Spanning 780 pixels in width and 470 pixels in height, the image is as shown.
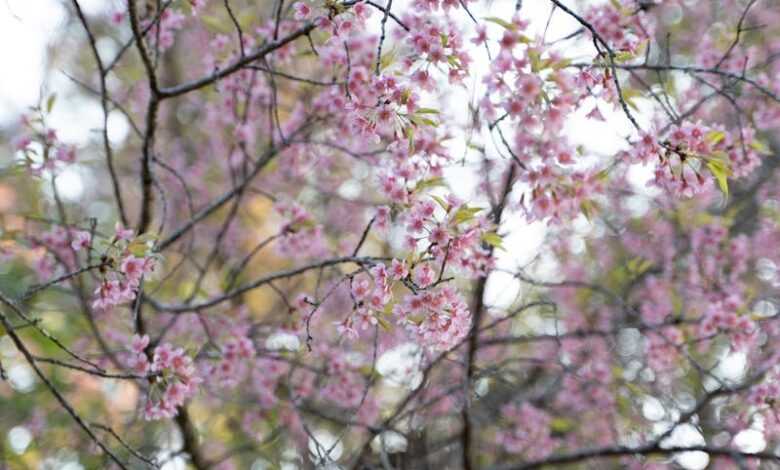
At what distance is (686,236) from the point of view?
4.14m

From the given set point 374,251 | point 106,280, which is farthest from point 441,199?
point 374,251

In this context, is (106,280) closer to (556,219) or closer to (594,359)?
(556,219)

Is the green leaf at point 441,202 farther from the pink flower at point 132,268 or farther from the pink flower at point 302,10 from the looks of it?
the pink flower at point 132,268

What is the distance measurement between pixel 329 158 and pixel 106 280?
1866mm

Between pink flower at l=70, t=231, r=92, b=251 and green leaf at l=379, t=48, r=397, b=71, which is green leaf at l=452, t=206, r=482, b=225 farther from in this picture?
pink flower at l=70, t=231, r=92, b=251

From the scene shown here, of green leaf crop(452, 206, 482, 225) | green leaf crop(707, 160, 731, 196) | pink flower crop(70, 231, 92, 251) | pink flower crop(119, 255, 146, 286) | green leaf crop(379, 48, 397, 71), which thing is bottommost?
pink flower crop(119, 255, 146, 286)

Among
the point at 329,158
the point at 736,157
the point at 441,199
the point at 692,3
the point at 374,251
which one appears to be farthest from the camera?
the point at 374,251

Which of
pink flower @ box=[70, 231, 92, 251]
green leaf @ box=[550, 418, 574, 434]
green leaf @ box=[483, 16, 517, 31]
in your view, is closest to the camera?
green leaf @ box=[483, 16, 517, 31]

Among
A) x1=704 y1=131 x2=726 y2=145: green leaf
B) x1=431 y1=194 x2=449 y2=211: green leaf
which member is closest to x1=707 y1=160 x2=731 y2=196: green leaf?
x1=704 y1=131 x2=726 y2=145: green leaf

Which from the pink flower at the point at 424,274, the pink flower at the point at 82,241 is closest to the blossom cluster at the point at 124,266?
the pink flower at the point at 82,241

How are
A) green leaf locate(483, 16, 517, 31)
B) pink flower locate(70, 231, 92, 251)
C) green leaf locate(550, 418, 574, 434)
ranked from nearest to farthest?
1. green leaf locate(483, 16, 517, 31)
2. pink flower locate(70, 231, 92, 251)
3. green leaf locate(550, 418, 574, 434)

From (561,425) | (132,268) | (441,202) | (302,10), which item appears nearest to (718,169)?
(441,202)

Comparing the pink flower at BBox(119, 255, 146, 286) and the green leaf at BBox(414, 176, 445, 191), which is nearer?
the pink flower at BBox(119, 255, 146, 286)

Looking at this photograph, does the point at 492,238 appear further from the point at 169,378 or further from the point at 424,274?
the point at 169,378
